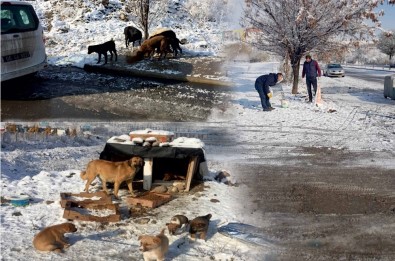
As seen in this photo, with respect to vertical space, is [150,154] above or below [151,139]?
below

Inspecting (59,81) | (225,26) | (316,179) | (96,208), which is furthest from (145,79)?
(225,26)

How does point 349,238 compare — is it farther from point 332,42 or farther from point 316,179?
point 332,42

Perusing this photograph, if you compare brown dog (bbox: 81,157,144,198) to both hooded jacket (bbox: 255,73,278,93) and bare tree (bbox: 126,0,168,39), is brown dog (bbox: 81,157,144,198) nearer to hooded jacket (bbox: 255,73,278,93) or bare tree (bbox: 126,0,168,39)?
hooded jacket (bbox: 255,73,278,93)

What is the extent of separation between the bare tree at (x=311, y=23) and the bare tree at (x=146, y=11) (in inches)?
300

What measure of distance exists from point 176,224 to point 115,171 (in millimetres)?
1474

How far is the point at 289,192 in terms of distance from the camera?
7.30m

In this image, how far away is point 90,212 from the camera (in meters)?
5.92

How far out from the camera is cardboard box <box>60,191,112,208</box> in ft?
20.0

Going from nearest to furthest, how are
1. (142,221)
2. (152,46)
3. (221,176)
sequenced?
(142,221) → (221,176) → (152,46)

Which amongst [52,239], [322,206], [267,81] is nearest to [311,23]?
[267,81]

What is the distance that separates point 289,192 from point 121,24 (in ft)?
72.6

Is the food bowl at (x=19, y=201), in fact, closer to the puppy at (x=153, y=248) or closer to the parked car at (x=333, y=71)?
the puppy at (x=153, y=248)

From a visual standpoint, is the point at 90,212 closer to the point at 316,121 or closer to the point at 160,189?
the point at 160,189

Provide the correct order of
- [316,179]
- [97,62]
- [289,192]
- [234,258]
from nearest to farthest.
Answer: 1. [234,258]
2. [289,192]
3. [316,179]
4. [97,62]
